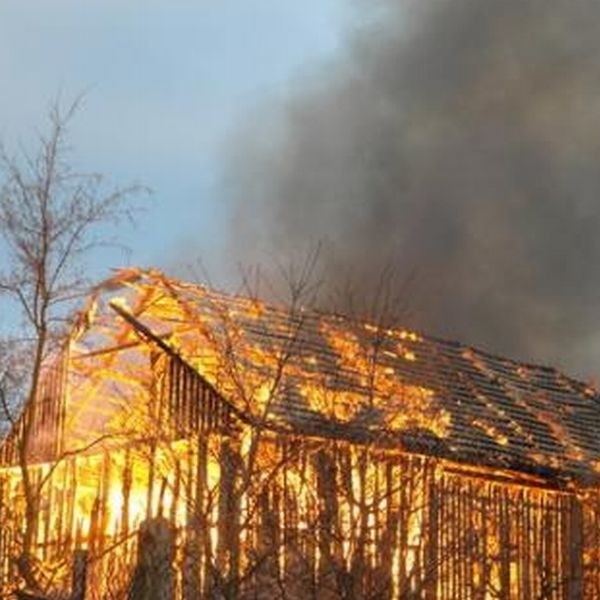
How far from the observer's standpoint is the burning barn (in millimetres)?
16172

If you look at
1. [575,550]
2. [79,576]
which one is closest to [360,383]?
[79,576]

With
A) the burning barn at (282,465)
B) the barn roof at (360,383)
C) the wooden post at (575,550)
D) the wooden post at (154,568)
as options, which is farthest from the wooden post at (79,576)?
the wooden post at (575,550)

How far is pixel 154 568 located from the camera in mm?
16828

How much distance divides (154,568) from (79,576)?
9.01 ft

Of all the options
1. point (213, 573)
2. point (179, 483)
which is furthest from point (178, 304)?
point (213, 573)

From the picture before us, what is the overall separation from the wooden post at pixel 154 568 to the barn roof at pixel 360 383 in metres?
1.99

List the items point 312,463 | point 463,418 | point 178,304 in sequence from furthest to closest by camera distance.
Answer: point 463,418, point 178,304, point 312,463

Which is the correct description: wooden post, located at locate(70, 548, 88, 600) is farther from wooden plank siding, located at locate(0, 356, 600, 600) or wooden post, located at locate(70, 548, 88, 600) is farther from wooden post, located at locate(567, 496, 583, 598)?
wooden post, located at locate(567, 496, 583, 598)

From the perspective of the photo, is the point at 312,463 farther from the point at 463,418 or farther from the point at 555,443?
the point at 555,443

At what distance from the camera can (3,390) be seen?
64.6 ft

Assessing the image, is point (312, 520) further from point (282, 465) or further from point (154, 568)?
point (154, 568)

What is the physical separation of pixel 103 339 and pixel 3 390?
2133 millimetres

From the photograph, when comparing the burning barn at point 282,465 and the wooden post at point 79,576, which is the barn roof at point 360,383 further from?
the wooden post at point 79,576

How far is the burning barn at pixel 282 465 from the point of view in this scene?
1617 cm
